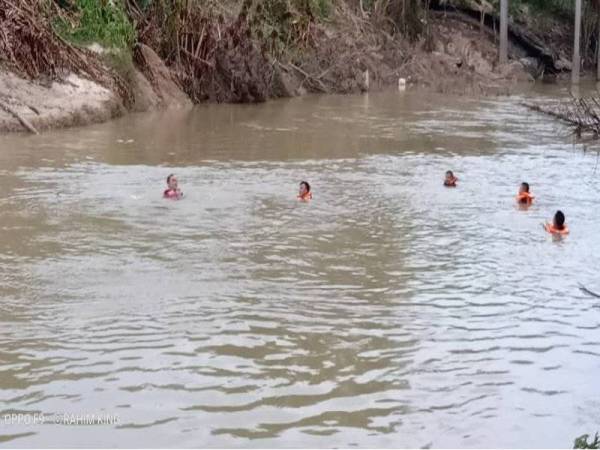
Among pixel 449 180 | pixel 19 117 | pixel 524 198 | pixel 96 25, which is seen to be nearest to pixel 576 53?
pixel 96 25

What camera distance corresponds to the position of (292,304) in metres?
8.96

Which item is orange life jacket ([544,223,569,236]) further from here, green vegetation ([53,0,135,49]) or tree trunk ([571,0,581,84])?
tree trunk ([571,0,581,84])

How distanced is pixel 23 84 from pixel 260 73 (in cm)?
1032

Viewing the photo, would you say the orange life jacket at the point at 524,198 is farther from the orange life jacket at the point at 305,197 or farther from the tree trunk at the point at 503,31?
the tree trunk at the point at 503,31

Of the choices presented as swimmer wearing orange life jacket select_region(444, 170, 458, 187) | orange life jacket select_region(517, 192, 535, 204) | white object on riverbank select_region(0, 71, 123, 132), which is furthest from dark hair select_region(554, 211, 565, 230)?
white object on riverbank select_region(0, 71, 123, 132)

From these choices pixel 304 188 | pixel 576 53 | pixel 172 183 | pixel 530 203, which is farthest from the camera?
pixel 576 53

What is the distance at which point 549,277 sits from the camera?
1034cm

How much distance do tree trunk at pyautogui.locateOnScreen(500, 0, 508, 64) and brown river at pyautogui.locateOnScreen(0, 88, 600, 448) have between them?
23.6 m

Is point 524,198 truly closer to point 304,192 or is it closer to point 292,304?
point 304,192

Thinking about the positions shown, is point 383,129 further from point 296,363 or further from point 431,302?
point 296,363

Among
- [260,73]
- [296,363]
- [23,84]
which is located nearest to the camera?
[296,363]

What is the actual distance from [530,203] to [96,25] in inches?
610

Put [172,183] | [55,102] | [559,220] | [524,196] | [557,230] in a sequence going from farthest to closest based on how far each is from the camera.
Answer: [55,102] < [524,196] < [172,183] < [557,230] < [559,220]

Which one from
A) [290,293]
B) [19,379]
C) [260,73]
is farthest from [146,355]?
[260,73]
